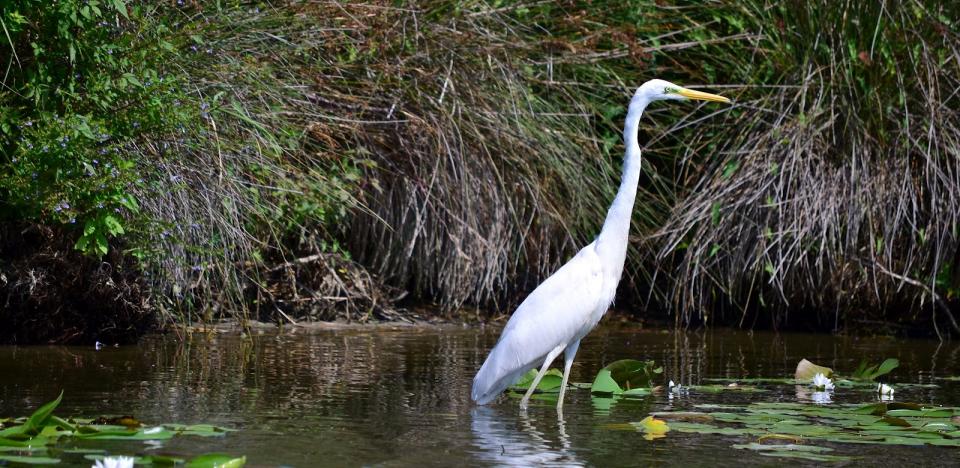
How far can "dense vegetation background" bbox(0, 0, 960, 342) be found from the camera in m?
7.07

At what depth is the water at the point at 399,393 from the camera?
3.97 meters

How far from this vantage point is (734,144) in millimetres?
8742

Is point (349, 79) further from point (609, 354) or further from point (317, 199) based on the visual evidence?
point (609, 354)

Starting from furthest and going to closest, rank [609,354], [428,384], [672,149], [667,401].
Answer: [672,149] → [609,354] → [428,384] → [667,401]

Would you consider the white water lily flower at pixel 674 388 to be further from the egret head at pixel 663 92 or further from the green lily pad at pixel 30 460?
the green lily pad at pixel 30 460

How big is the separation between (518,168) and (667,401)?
136 inches

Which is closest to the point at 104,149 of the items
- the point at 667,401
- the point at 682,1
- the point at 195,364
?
the point at 195,364

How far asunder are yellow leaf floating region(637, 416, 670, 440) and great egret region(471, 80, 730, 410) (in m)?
0.78

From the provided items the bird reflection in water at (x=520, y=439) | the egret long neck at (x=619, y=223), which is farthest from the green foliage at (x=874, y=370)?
the bird reflection in water at (x=520, y=439)

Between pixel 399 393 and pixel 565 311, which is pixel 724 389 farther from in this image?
pixel 399 393

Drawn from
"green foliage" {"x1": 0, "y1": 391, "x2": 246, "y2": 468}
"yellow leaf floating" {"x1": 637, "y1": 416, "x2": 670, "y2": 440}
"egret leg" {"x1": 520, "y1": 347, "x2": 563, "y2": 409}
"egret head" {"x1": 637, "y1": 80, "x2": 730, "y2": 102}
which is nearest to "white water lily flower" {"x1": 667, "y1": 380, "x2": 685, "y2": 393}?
"egret leg" {"x1": 520, "y1": 347, "x2": 563, "y2": 409}

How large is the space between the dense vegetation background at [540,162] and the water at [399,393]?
440 millimetres

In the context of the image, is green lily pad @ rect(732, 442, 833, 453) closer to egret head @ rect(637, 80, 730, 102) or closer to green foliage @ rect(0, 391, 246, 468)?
green foliage @ rect(0, 391, 246, 468)

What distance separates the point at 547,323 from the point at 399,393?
29.0 inches
